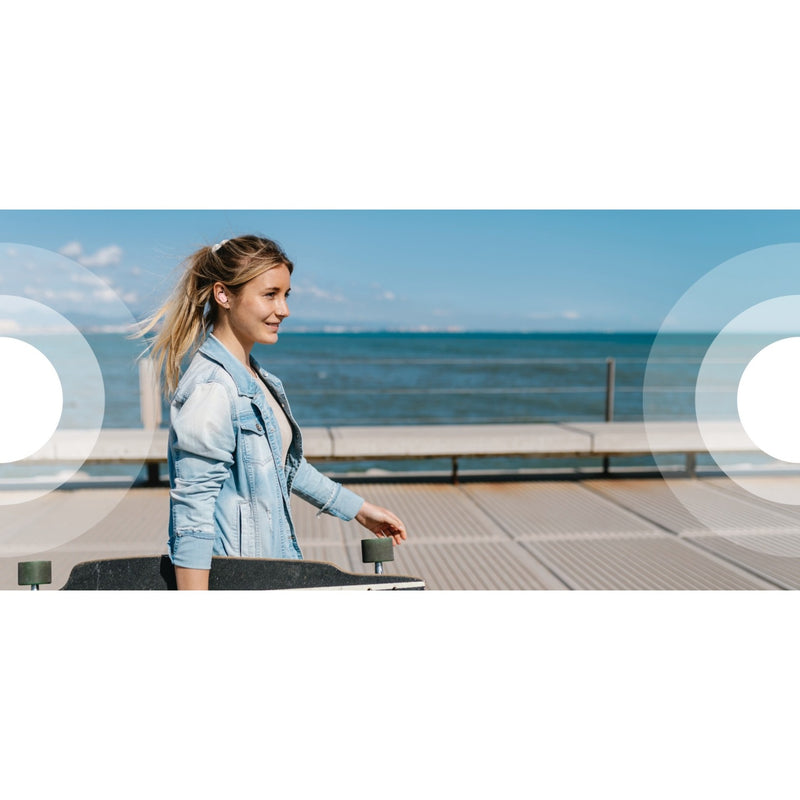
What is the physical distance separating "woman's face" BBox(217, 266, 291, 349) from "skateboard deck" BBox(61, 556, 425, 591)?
0.43 m

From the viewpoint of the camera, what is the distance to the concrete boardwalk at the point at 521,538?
2791 mm

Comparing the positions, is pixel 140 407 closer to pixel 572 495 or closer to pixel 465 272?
pixel 572 495

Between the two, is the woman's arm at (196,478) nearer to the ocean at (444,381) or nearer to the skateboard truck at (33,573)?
the skateboard truck at (33,573)

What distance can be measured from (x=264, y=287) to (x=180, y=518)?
1.57ft

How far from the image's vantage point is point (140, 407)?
5.08 meters

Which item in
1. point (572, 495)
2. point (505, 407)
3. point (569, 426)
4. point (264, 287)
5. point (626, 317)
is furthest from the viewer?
point (505, 407)

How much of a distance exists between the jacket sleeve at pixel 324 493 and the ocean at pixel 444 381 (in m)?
0.65

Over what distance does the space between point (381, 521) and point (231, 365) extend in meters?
0.52

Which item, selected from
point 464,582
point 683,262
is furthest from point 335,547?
point 683,262

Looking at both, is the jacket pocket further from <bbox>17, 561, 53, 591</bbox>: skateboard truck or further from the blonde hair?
<bbox>17, 561, 53, 591</bbox>: skateboard truck

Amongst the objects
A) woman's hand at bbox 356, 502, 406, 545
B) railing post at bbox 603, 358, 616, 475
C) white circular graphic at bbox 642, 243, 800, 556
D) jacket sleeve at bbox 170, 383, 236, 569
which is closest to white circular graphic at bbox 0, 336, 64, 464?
jacket sleeve at bbox 170, 383, 236, 569

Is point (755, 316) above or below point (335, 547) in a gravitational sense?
above

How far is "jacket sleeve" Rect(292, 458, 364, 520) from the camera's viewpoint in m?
1.73

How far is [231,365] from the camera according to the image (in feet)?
5.02
